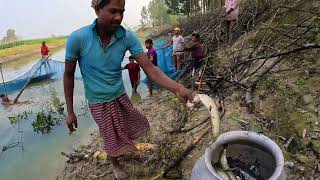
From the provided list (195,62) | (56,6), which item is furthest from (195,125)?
(56,6)

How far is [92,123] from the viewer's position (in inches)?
233

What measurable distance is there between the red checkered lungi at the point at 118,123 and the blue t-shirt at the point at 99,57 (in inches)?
3.1

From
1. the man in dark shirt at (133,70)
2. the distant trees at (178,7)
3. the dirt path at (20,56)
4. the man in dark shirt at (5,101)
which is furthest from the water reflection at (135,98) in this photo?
the distant trees at (178,7)

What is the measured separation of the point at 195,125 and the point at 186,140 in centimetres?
35

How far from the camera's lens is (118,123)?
9.59 ft

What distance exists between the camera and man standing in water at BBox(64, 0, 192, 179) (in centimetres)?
247

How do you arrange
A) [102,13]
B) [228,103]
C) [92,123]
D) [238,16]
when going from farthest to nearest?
1. [238,16]
2. [92,123]
3. [228,103]
4. [102,13]

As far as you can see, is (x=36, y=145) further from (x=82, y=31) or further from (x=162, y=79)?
(x=162, y=79)

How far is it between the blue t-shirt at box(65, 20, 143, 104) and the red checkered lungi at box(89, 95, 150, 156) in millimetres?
79

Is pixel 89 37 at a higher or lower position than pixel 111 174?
higher

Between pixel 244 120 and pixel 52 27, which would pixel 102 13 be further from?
pixel 52 27

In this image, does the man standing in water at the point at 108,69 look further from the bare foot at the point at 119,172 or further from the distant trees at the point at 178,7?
the distant trees at the point at 178,7

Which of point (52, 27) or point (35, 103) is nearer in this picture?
point (35, 103)

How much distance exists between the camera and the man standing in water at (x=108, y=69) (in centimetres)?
247
